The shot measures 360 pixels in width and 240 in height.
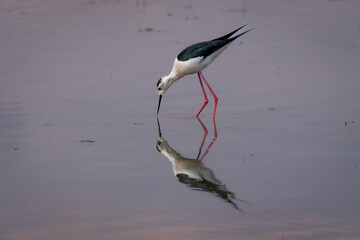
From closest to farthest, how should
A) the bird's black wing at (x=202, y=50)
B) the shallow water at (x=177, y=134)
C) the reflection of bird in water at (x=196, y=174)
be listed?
the shallow water at (x=177, y=134), the reflection of bird in water at (x=196, y=174), the bird's black wing at (x=202, y=50)

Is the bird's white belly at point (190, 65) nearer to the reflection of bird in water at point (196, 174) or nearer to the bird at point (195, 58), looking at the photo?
the bird at point (195, 58)

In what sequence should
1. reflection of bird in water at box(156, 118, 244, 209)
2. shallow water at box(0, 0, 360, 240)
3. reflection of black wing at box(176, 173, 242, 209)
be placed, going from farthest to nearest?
reflection of bird in water at box(156, 118, 244, 209)
reflection of black wing at box(176, 173, 242, 209)
shallow water at box(0, 0, 360, 240)

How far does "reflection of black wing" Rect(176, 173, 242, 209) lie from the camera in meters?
6.10

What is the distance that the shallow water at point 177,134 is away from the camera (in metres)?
5.66

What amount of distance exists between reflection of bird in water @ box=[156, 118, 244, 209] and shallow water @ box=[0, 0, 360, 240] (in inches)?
0.7

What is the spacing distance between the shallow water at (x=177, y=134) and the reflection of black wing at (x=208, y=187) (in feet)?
0.06

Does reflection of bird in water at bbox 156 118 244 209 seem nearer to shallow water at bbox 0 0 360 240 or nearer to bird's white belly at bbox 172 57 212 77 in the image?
shallow water at bbox 0 0 360 240

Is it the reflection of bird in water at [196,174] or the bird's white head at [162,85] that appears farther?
the bird's white head at [162,85]

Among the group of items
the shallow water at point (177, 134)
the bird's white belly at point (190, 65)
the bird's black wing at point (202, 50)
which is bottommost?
the shallow water at point (177, 134)

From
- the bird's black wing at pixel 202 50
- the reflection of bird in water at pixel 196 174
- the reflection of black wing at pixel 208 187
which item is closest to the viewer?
the reflection of black wing at pixel 208 187

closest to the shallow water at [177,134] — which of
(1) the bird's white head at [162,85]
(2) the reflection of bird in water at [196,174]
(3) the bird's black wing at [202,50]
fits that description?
(2) the reflection of bird in water at [196,174]

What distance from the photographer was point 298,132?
8.16 meters

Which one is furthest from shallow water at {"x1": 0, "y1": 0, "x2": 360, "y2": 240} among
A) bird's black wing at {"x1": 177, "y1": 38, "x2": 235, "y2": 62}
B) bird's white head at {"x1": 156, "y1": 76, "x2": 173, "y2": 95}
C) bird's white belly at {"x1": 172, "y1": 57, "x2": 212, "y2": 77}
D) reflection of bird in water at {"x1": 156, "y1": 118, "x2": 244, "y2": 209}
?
bird's black wing at {"x1": 177, "y1": 38, "x2": 235, "y2": 62}

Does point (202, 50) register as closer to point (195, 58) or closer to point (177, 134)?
point (195, 58)
